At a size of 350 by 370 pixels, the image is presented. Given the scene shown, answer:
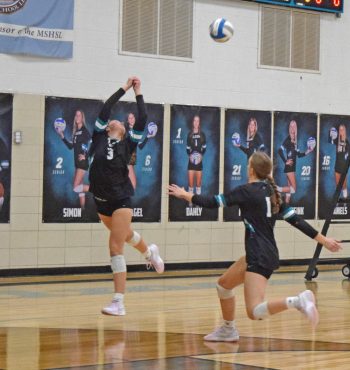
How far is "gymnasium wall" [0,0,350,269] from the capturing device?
16156 mm

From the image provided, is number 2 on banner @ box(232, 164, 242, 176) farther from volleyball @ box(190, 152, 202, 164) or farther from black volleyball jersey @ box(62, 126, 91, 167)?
black volleyball jersey @ box(62, 126, 91, 167)

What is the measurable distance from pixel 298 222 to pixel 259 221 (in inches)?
14.1

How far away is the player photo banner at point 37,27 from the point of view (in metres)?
15.8

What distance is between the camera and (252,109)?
62.3 ft

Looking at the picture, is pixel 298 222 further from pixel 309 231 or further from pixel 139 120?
pixel 139 120

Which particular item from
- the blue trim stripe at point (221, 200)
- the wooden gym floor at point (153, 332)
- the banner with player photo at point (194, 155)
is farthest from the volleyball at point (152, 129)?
the blue trim stripe at point (221, 200)

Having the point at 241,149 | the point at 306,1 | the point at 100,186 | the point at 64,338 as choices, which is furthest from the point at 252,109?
the point at 64,338

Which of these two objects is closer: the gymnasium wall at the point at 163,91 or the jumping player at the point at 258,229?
the jumping player at the point at 258,229

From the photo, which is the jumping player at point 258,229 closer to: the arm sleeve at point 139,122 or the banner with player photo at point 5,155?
the arm sleeve at point 139,122

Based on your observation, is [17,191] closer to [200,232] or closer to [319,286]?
[200,232]

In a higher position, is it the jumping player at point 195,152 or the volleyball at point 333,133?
the volleyball at point 333,133

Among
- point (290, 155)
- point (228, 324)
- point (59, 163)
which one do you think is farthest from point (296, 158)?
point (228, 324)

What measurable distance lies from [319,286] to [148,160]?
13.4ft

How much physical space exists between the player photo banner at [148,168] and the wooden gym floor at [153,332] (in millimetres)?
2669
